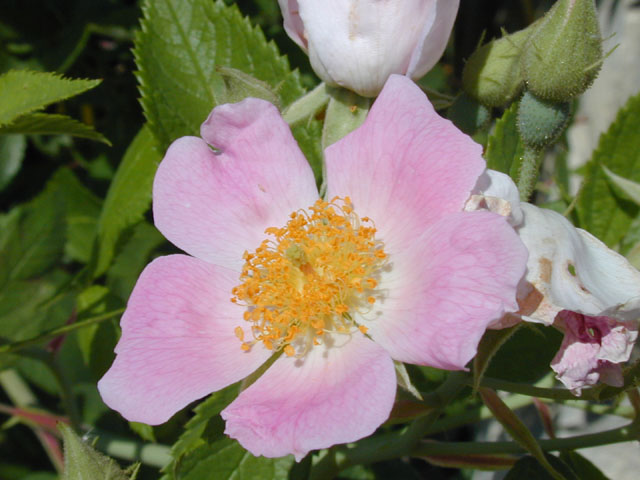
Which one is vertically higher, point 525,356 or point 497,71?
point 497,71

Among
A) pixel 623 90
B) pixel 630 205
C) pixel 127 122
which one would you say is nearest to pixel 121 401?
pixel 630 205

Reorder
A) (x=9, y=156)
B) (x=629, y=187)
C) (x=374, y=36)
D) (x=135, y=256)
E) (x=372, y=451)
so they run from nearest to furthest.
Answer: (x=374, y=36), (x=372, y=451), (x=629, y=187), (x=135, y=256), (x=9, y=156)

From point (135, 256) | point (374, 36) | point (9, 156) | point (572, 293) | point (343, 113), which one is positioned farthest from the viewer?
point (9, 156)

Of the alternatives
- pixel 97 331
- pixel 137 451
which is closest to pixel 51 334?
pixel 97 331

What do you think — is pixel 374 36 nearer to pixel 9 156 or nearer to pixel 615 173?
pixel 615 173

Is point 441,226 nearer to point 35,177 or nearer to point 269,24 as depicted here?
point 269,24

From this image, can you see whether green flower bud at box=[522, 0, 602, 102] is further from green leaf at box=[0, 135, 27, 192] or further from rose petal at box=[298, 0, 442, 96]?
green leaf at box=[0, 135, 27, 192]

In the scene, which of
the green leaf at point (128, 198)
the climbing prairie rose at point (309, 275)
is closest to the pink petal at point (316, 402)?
the climbing prairie rose at point (309, 275)
